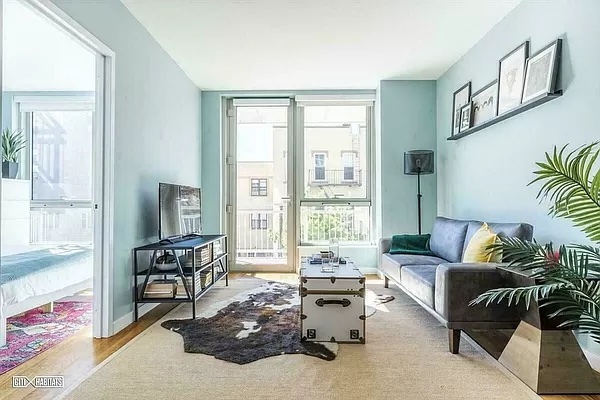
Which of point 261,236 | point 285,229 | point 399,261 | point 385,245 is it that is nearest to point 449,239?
point 399,261

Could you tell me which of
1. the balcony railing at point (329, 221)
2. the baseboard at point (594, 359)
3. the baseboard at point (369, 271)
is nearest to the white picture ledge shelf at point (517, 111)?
the baseboard at point (594, 359)

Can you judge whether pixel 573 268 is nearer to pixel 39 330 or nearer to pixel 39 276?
pixel 39 276

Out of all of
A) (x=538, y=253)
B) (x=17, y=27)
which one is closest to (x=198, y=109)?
(x=17, y=27)

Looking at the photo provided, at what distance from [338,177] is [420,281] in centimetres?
296

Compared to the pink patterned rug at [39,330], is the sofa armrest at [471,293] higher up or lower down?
higher up

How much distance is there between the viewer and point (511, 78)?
3367 millimetres

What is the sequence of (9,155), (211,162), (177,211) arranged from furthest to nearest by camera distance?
1. (211,162)
2. (9,155)
3. (177,211)

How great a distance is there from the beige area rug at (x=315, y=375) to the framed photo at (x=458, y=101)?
8.64 feet

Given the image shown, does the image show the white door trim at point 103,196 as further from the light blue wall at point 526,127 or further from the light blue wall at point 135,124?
the light blue wall at point 526,127

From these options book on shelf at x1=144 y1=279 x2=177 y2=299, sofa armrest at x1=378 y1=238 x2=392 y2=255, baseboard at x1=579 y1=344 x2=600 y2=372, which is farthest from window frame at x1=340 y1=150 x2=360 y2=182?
baseboard at x1=579 y1=344 x2=600 y2=372

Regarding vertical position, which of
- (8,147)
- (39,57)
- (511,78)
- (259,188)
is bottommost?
(259,188)

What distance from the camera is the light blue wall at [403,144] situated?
538 cm

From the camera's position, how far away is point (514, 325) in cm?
260

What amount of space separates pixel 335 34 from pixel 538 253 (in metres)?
2.68
